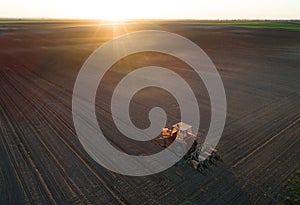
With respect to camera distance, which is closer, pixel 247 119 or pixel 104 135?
pixel 104 135

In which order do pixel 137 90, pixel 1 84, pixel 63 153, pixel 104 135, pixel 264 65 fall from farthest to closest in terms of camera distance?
pixel 264 65 < pixel 1 84 < pixel 137 90 < pixel 104 135 < pixel 63 153

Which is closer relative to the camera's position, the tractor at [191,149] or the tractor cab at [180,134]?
the tractor at [191,149]

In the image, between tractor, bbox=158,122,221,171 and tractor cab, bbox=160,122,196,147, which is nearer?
tractor, bbox=158,122,221,171

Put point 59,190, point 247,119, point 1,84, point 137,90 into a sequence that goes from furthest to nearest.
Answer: point 1,84
point 137,90
point 247,119
point 59,190

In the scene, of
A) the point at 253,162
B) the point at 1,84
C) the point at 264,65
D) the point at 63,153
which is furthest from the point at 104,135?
the point at 264,65

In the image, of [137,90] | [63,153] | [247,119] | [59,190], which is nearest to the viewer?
[59,190]

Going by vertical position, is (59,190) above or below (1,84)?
below

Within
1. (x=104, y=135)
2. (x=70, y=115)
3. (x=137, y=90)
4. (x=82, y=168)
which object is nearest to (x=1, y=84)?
(x=70, y=115)

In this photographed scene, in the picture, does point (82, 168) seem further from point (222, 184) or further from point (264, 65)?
point (264, 65)

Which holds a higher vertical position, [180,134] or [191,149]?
[180,134]

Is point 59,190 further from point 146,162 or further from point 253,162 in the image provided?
point 253,162
